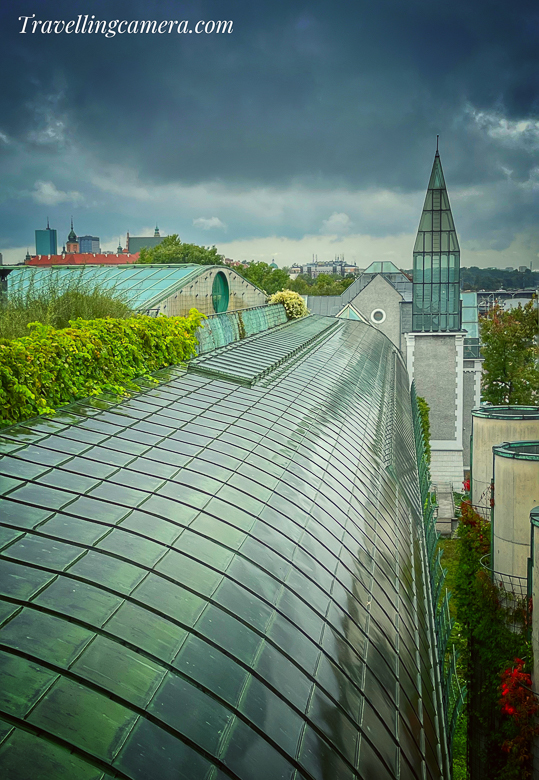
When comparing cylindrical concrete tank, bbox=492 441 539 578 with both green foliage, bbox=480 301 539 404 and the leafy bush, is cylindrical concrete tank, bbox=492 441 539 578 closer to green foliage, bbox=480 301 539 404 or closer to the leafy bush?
the leafy bush

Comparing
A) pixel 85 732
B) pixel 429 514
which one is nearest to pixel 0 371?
pixel 85 732

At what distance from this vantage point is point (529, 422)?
48.8ft

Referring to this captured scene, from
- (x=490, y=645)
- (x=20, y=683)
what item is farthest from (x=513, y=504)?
(x=20, y=683)

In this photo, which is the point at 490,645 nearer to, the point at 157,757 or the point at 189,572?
the point at 189,572

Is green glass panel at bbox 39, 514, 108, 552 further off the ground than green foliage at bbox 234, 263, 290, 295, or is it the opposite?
green foliage at bbox 234, 263, 290, 295

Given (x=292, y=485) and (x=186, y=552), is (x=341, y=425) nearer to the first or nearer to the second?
(x=292, y=485)

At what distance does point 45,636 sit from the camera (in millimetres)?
3295

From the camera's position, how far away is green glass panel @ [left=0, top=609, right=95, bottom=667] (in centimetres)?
318

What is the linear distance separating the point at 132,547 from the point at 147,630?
0.84 meters

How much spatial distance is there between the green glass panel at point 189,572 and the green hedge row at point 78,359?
2.80 m

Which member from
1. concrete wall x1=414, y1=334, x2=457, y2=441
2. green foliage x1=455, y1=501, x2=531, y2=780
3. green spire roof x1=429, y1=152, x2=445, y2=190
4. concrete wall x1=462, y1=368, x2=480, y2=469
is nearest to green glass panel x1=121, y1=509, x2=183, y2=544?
green foliage x1=455, y1=501, x2=531, y2=780

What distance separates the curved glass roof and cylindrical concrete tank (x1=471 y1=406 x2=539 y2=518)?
7799mm

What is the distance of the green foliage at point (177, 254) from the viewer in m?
61.5

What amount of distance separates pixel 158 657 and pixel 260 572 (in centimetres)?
142
